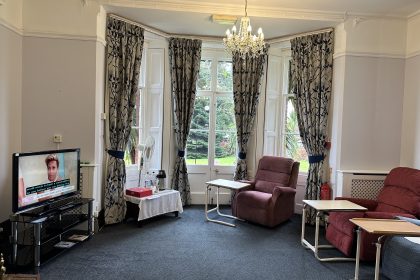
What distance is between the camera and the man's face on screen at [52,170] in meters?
3.52

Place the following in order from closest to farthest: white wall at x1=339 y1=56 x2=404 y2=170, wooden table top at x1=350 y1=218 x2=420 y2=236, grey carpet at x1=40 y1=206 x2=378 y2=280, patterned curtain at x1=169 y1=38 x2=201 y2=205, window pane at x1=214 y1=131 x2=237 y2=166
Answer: wooden table top at x1=350 y1=218 x2=420 y2=236, grey carpet at x1=40 y1=206 x2=378 y2=280, white wall at x1=339 y1=56 x2=404 y2=170, patterned curtain at x1=169 y1=38 x2=201 y2=205, window pane at x1=214 y1=131 x2=237 y2=166

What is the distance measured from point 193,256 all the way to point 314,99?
290cm

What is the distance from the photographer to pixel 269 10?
14.7 feet

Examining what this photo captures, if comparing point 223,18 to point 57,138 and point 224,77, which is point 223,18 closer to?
point 224,77

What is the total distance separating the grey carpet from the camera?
3.17 m

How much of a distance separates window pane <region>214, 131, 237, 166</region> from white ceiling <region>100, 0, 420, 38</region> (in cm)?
195

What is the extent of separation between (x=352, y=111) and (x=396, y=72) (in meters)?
0.85

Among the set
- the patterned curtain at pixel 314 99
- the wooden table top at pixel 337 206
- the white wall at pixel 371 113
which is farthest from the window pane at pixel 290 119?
the wooden table top at pixel 337 206

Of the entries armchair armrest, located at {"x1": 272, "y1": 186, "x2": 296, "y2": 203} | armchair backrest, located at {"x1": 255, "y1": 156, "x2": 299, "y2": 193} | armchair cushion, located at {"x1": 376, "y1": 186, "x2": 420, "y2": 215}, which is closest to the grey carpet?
armchair armrest, located at {"x1": 272, "y1": 186, "x2": 296, "y2": 203}

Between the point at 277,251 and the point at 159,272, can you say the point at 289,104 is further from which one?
the point at 159,272

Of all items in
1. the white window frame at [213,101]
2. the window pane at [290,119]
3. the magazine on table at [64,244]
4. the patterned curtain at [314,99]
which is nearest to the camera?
the magazine on table at [64,244]

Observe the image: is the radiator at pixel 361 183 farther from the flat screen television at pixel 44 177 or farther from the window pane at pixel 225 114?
the flat screen television at pixel 44 177

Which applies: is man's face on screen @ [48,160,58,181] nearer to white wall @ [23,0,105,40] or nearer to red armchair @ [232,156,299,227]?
white wall @ [23,0,105,40]

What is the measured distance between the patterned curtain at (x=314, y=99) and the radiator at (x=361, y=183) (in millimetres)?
372
